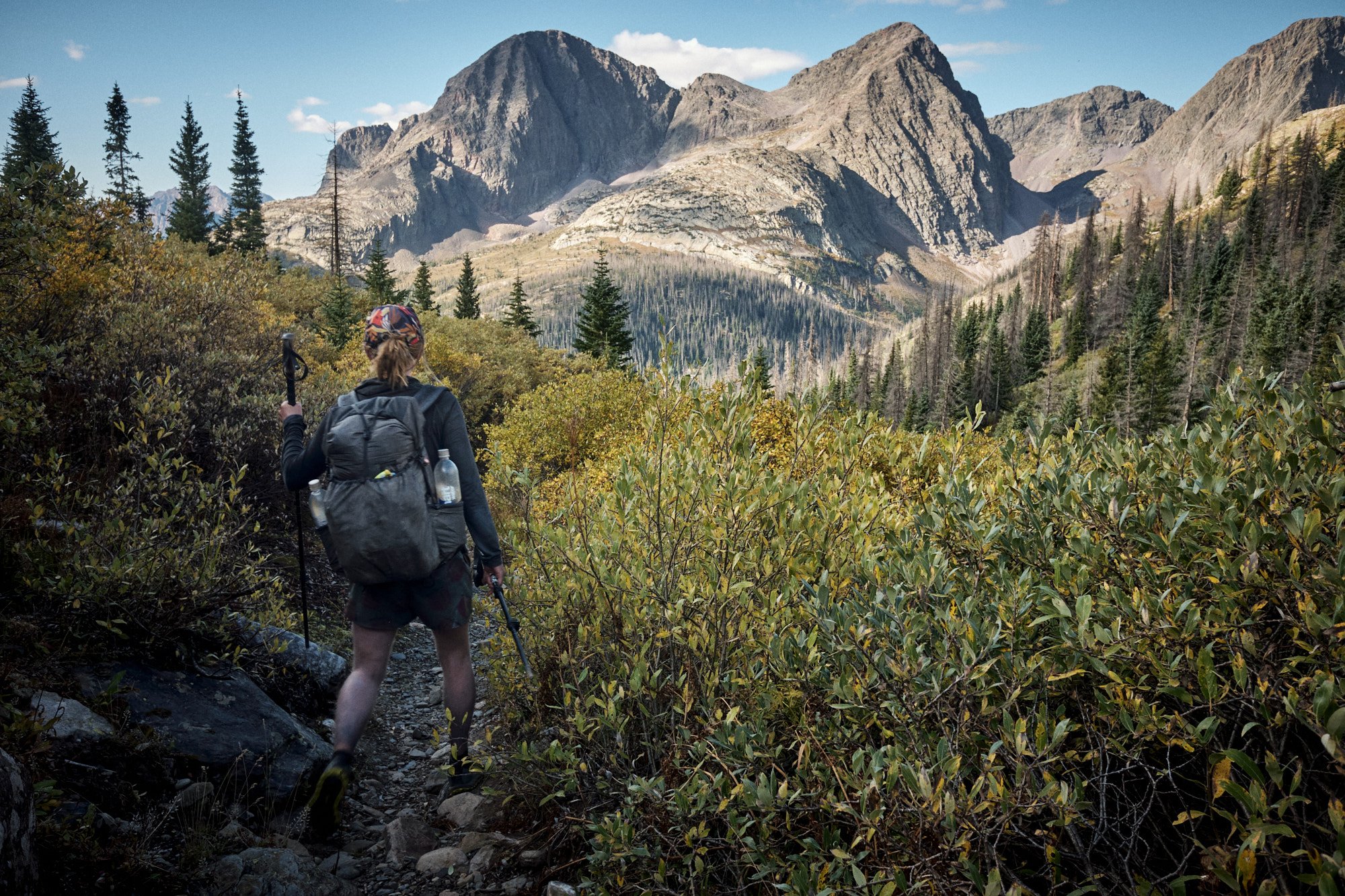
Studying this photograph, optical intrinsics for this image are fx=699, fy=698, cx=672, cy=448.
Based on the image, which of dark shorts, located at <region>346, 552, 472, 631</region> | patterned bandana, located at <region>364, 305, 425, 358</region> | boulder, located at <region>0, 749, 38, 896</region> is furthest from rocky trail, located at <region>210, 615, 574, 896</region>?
patterned bandana, located at <region>364, 305, 425, 358</region>

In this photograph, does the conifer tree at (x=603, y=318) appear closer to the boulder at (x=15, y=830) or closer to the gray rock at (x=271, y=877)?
the gray rock at (x=271, y=877)

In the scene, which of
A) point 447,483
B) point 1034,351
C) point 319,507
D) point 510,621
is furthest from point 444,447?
point 1034,351

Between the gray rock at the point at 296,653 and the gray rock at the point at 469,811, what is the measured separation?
1.66m

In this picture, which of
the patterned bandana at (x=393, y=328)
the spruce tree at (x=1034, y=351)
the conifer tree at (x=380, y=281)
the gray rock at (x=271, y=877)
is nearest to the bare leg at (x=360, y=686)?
the gray rock at (x=271, y=877)

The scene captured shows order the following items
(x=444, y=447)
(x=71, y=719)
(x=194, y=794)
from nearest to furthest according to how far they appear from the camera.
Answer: (x=71, y=719) → (x=194, y=794) → (x=444, y=447)

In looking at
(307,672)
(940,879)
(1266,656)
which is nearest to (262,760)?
(307,672)

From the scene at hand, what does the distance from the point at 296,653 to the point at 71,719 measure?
2.11m

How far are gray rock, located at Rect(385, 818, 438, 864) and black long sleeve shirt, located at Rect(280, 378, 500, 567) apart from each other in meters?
1.70

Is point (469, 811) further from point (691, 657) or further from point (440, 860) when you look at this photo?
point (691, 657)

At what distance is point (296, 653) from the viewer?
18.9ft

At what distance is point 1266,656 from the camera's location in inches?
97.3

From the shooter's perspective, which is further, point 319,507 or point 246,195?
point 246,195

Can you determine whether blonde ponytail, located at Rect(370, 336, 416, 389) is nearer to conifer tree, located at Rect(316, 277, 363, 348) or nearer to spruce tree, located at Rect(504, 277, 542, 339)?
conifer tree, located at Rect(316, 277, 363, 348)

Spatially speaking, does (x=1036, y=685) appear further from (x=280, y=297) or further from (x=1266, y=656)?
(x=280, y=297)
